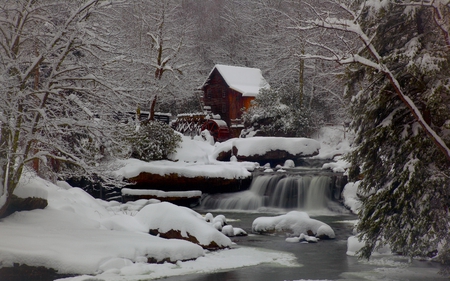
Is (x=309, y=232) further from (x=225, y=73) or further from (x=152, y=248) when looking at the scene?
(x=225, y=73)

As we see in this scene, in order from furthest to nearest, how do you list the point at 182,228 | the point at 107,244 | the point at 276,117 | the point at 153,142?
the point at 276,117 < the point at 153,142 < the point at 182,228 < the point at 107,244

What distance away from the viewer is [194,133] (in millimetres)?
38094

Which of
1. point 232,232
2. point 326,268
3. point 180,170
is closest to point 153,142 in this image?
point 180,170

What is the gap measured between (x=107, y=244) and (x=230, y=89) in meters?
31.3

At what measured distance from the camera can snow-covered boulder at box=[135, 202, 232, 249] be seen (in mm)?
10922

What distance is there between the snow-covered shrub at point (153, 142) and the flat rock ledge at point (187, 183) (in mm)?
2869

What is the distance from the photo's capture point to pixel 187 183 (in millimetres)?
19875

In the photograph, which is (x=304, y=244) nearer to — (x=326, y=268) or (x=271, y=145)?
(x=326, y=268)

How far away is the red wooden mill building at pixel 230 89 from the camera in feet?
128

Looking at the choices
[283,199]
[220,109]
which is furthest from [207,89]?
[283,199]

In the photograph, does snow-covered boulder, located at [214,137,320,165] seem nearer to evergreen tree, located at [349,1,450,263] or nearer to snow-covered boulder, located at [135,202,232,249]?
snow-covered boulder, located at [135,202,232,249]

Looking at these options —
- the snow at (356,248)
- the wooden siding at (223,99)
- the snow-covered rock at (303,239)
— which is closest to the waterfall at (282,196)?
the snow-covered rock at (303,239)

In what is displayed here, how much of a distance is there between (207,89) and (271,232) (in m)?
29.6

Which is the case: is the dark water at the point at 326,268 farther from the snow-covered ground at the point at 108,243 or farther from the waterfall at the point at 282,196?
the waterfall at the point at 282,196
